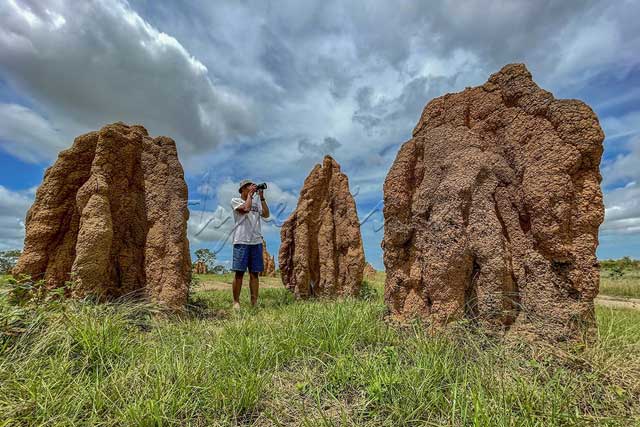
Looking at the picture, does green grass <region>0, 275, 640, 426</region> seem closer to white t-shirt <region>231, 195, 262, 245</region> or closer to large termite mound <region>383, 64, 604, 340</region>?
large termite mound <region>383, 64, 604, 340</region>

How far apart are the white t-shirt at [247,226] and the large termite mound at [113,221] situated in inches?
38.1

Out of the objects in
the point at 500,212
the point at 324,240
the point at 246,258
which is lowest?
the point at 246,258

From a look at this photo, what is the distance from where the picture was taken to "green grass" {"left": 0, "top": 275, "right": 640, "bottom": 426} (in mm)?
1987

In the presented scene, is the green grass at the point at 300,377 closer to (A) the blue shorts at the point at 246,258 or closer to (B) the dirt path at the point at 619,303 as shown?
(A) the blue shorts at the point at 246,258

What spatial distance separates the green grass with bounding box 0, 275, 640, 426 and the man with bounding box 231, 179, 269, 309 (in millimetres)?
2513

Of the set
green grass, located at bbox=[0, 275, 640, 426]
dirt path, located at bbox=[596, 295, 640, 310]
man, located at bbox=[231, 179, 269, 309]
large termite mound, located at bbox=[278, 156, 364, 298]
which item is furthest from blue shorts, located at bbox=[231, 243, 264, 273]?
dirt path, located at bbox=[596, 295, 640, 310]

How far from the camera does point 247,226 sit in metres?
5.81

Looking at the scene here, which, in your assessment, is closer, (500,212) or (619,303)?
(500,212)

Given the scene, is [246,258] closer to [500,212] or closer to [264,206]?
[264,206]

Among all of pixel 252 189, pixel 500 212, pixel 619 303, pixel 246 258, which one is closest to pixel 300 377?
pixel 500 212

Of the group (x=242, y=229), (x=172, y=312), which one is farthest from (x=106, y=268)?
(x=242, y=229)

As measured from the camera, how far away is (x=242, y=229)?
5.79m

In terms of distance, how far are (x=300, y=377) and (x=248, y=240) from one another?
11.4ft

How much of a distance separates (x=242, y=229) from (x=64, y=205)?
93.5 inches
